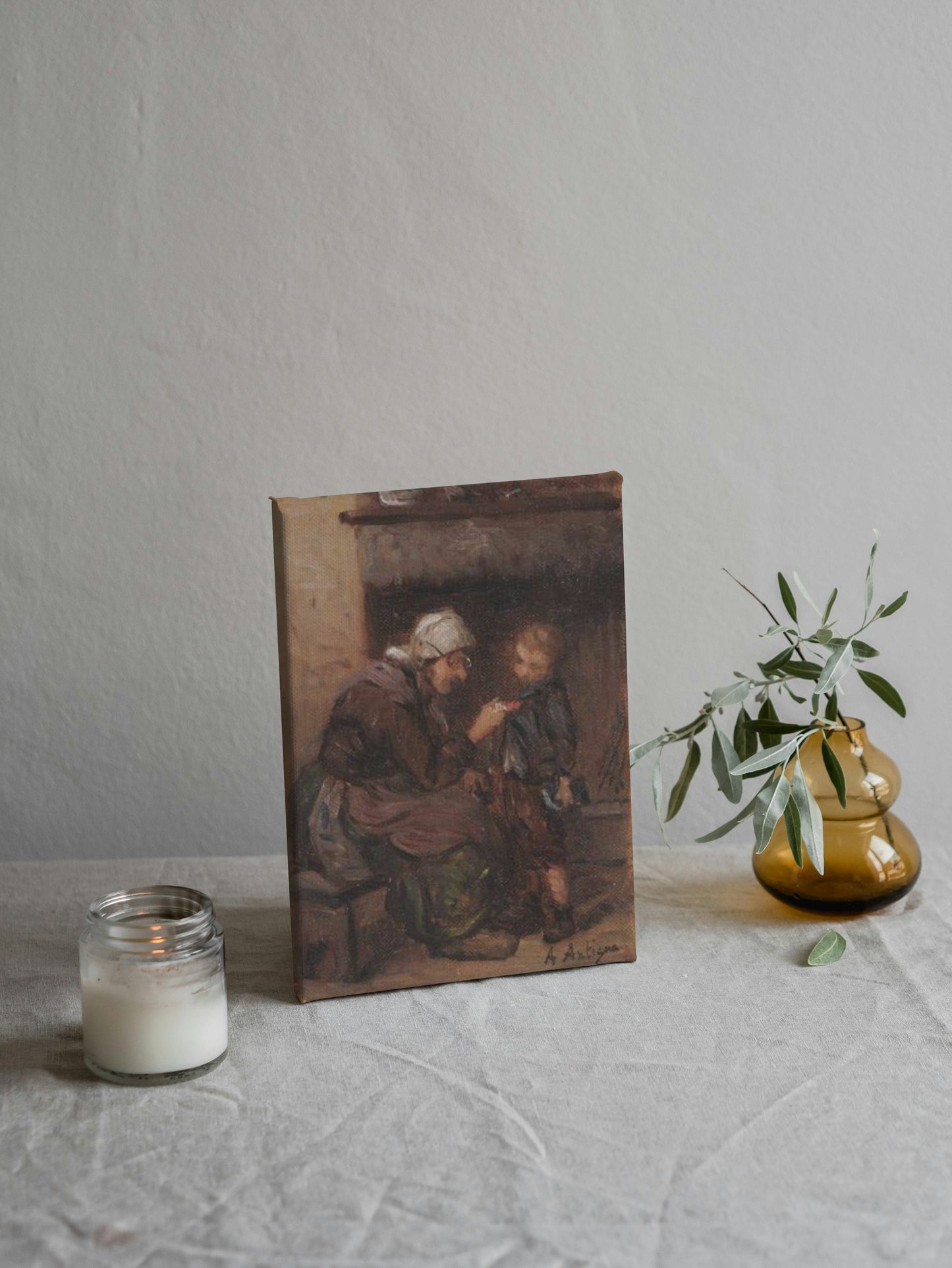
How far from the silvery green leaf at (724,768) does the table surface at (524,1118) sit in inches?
4.4

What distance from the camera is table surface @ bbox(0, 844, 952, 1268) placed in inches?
21.8

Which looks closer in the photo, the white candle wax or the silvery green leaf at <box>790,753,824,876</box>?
the white candle wax

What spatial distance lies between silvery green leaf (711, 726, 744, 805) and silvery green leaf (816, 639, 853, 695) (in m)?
0.08

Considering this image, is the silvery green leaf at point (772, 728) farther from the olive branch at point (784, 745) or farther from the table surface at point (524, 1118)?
the table surface at point (524, 1118)

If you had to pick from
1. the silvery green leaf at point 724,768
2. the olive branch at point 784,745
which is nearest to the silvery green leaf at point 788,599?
the olive branch at point 784,745

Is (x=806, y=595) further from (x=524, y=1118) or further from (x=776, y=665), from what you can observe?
(x=524, y=1118)

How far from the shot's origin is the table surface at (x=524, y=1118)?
0.55 m

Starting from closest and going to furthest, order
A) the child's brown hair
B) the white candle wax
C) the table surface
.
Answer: the table surface → the white candle wax → the child's brown hair

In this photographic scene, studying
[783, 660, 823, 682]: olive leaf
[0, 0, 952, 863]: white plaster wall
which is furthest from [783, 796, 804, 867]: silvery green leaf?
[0, 0, 952, 863]: white plaster wall

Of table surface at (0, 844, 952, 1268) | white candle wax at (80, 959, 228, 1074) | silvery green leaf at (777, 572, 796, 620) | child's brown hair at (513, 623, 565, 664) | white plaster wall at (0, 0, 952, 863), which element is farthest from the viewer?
white plaster wall at (0, 0, 952, 863)

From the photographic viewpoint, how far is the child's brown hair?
0.78 m

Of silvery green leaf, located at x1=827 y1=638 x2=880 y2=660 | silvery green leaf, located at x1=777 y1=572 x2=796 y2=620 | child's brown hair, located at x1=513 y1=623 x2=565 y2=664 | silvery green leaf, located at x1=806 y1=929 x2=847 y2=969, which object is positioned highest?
silvery green leaf, located at x1=777 y1=572 x2=796 y2=620

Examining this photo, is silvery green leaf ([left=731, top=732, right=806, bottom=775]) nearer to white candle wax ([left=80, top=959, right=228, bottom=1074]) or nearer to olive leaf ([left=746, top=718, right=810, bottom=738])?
olive leaf ([left=746, top=718, right=810, bottom=738])
